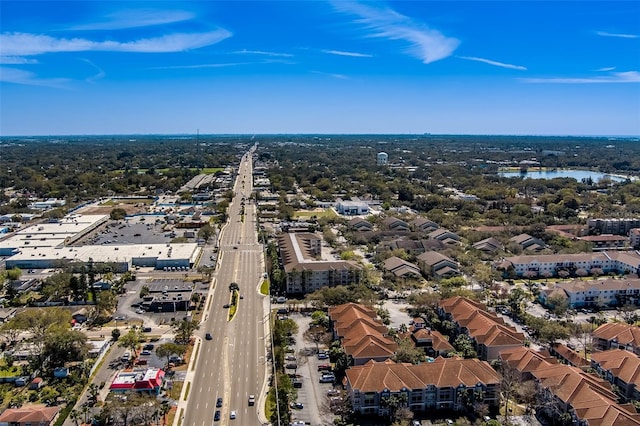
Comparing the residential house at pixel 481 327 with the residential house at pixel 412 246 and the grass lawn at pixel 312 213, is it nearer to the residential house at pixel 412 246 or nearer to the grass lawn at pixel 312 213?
the residential house at pixel 412 246

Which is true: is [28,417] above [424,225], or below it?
below

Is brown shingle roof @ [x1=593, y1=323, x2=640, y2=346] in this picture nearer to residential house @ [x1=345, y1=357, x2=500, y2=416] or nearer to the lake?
residential house @ [x1=345, y1=357, x2=500, y2=416]

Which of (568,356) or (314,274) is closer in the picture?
(568,356)

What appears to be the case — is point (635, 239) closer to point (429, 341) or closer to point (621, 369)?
point (621, 369)

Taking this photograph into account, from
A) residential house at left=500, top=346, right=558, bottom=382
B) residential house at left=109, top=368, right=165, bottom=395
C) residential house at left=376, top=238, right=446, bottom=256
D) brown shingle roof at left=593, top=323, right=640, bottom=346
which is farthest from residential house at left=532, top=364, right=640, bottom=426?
residential house at left=376, top=238, right=446, bottom=256

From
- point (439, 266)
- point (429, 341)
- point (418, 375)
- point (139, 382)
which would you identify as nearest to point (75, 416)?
point (139, 382)

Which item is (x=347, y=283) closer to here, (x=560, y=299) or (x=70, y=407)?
(x=560, y=299)
